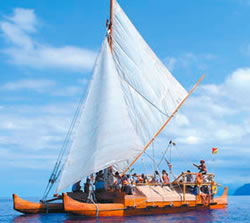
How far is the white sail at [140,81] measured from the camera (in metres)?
35.3

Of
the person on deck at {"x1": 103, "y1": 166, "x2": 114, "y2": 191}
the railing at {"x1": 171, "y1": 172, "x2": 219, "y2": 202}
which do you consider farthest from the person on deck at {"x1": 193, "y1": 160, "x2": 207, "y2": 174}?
the person on deck at {"x1": 103, "y1": 166, "x2": 114, "y2": 191}

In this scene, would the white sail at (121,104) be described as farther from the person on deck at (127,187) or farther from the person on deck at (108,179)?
the person on deck at (127,187)

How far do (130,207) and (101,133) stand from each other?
573cm

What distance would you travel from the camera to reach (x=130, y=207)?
27828 millimetres

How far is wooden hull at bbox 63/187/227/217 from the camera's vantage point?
25.7m

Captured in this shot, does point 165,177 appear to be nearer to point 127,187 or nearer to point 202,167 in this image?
point 202,167

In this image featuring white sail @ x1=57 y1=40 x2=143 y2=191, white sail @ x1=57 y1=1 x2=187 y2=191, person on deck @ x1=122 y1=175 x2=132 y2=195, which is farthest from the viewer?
person on deck @ x1=122 y1=175 x2=132 y2=195

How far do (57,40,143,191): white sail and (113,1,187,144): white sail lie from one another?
15.5 feet

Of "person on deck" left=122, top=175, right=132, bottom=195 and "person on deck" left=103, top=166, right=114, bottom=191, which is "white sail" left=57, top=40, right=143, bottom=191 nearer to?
"person on deck" left=122, top=175, right=132, bottom=195

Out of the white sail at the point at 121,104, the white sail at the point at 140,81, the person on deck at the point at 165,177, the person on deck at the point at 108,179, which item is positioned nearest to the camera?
the white sail at the point at 121,104

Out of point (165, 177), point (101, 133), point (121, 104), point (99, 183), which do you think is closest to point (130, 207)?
point (99, 183)

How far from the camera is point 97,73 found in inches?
1188

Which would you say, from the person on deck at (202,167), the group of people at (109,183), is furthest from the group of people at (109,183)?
the person on deck at (202,167)

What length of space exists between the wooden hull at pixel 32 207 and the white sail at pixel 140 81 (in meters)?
10.2
